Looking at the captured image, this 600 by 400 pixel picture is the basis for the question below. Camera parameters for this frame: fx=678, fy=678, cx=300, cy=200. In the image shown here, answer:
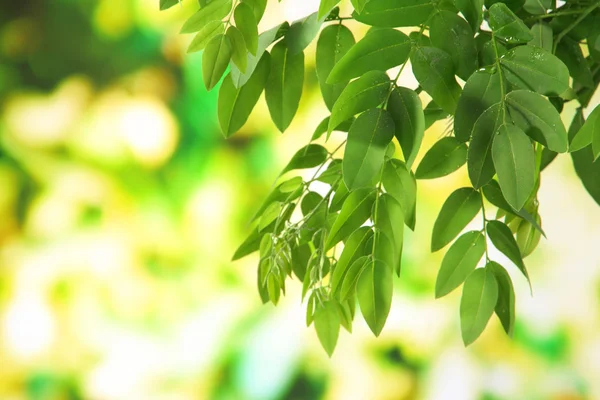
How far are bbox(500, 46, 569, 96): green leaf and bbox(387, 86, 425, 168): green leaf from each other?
0.05 meters

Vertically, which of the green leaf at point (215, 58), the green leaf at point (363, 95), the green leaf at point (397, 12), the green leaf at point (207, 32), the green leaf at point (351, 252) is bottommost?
the green leaf at point (351, 252)

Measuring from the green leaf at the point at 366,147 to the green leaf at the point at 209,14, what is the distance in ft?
0.36

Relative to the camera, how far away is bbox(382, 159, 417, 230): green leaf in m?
0.42

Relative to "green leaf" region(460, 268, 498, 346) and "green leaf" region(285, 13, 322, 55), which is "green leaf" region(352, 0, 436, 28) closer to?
"green leaf" region(285, 13, 322, 55)

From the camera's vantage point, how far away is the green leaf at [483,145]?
12.1 inches

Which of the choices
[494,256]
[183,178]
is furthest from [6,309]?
[494,256]

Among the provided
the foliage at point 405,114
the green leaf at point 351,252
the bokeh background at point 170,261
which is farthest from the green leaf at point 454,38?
the bokeh background at point 170,261

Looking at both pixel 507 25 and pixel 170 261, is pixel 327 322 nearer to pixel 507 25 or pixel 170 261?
pixel 507 25

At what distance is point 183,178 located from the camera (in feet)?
4.99

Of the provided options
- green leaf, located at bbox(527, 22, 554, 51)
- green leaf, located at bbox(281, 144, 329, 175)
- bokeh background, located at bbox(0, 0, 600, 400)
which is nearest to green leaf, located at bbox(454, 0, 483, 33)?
green leaf, located at bbox(527, 22, 554, 51)

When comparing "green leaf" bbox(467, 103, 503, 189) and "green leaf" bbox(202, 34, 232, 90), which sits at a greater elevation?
"green leaf" bbox(202, 34, 232, 90)

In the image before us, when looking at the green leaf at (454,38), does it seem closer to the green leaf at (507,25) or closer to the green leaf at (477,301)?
the green leaf at (507,25)

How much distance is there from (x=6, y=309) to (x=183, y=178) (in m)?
0.48

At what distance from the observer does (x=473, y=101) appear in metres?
0.32
